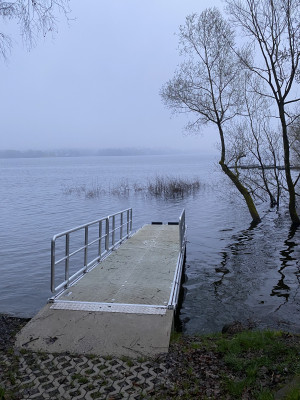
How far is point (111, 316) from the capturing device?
5664mm

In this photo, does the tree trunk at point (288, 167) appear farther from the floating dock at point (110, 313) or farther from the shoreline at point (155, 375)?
the shoreline at point (155, 375)

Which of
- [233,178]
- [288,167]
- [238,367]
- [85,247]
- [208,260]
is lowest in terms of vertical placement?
[208,260]

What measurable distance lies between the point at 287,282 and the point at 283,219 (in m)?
12.3

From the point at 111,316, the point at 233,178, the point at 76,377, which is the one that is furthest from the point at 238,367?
the point at 233,178

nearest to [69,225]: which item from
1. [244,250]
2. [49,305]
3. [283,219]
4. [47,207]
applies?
[47,207]

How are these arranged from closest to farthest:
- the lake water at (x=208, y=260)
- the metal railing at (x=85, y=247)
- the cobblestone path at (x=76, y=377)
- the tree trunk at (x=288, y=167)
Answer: the cobblestone path at (x=76, y=377), the metal railing at (x=85, y=247), the lake water at (x=208, y=260), the tree trunk at (x=288, y=167)

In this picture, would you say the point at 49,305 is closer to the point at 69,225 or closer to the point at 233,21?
the point at 69,225

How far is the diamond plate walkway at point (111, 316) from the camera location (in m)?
4.88

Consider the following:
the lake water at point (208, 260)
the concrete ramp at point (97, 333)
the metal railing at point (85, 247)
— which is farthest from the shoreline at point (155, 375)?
the lake water at point (208, 260)

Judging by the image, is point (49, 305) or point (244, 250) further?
point (244, 250)

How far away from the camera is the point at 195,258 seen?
13.2 m

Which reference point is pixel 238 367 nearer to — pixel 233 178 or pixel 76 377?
pixel 76 377

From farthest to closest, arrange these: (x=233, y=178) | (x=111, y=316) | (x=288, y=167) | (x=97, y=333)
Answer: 1. (x=233, y=178)
2. (x=288, y=167)
3. (x=111, y=316)
4. (x=97, y=333)

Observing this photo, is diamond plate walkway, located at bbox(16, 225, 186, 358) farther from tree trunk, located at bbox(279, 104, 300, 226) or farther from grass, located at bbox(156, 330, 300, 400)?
tree trunk, located at bbox(279, 104, 300, 226)
